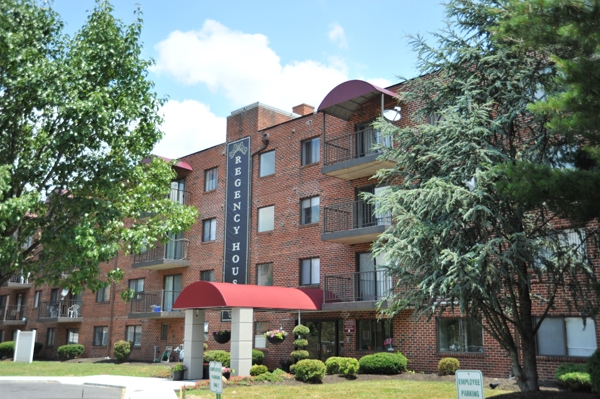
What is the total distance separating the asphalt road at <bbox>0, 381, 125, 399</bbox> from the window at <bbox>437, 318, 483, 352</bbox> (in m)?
10.9

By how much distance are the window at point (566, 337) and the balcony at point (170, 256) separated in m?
19.2

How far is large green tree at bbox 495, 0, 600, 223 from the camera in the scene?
9.31m

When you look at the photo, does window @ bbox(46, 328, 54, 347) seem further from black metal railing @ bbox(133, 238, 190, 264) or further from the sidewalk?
the sidewalk

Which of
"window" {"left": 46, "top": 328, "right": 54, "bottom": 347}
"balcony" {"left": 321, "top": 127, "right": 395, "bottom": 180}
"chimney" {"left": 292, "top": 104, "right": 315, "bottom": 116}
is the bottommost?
"window" {"left": 46, "top": 328, "right": 54, "bottom": 347}

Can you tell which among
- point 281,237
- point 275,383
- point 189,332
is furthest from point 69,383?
point 281,237

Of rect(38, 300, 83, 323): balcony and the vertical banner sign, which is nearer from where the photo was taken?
the vertical banner sign

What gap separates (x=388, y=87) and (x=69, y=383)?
16193mm

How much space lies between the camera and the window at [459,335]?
21062 mm

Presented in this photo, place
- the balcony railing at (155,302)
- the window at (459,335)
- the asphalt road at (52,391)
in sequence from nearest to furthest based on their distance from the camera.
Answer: the asphalt road at (52,391), the window at (459,335), the balcony railing at (155,302)

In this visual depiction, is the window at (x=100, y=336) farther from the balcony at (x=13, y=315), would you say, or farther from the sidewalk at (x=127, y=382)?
the sidewalk at (x=127, y=382)

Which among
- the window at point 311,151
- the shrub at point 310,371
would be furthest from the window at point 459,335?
the window at point 311,151

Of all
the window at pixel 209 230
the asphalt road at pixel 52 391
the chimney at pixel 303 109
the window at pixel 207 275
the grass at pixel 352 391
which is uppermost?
the chimney at pixel 303 109

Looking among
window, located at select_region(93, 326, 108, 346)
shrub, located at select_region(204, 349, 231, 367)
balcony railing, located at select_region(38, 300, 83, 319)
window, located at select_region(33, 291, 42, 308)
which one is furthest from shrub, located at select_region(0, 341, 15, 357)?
shrub, located at select_region(204, 349, 231, 367)

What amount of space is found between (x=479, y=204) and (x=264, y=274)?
55.7ft
